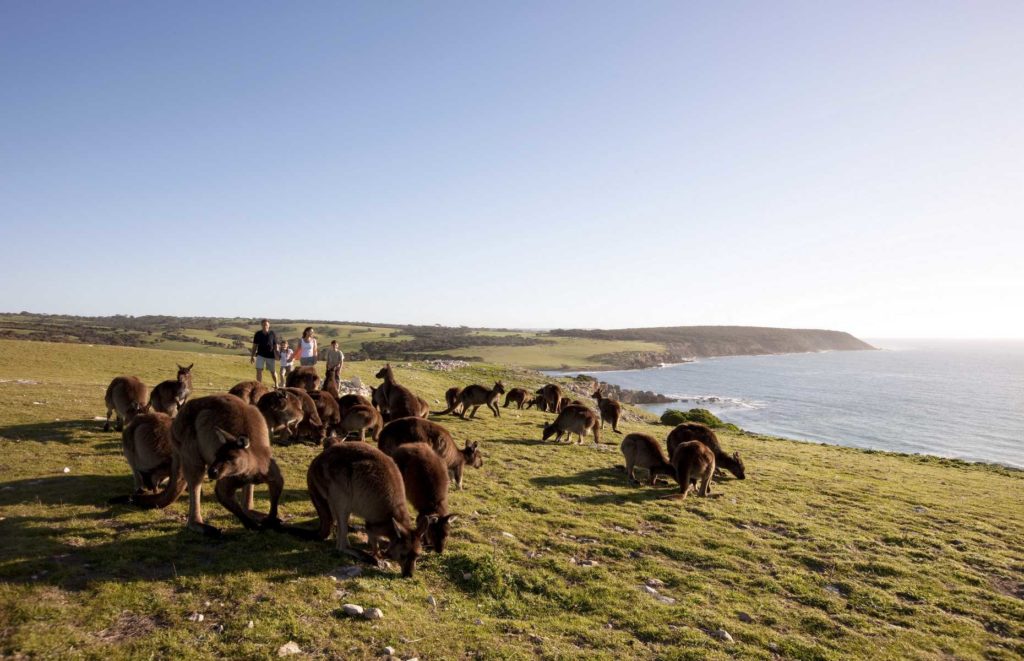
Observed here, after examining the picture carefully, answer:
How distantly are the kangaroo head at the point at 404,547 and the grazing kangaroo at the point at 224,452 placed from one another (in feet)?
6.54

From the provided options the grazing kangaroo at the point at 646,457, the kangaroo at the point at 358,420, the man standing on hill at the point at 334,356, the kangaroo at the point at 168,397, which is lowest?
the grazing kangaroo at the point at 646,457

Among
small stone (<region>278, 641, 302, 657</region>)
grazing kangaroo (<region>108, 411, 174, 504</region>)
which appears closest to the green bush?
grazing kangaroo (<region>108, 411, 174, 504</region>)

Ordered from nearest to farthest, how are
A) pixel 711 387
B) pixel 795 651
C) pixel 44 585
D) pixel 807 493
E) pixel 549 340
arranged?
1. pixel 44 585
2. pixel 795 651
3. pixel 807 493
4. pixel 711 387
5. pixel 549 340

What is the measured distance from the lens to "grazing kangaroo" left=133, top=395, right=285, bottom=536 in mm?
6852

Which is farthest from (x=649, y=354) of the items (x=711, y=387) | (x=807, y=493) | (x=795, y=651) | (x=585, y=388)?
(x=795, y=651)

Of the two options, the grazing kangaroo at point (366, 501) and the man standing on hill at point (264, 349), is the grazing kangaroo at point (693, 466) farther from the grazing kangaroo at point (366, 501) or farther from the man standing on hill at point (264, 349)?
the man standing on hill at point (264, 349)

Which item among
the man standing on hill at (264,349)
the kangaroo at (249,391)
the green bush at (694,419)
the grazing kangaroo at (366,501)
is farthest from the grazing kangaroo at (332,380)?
the green bush at (694,419)

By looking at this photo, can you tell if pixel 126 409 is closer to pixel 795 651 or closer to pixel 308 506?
pixel 308 506

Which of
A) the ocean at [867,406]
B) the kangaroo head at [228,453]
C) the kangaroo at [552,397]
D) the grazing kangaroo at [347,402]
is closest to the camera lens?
the kangaroo head at [228,453]

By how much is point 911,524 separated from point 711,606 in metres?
8.99

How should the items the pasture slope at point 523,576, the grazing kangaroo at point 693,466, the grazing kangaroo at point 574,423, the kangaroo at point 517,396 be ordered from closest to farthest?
the pasture slope at point 523,576
the grazing kangaroo at point 693,466
the grazing kangaroo at point 574,423
the kangaroo at point 517,396

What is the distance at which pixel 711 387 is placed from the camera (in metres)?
93.1

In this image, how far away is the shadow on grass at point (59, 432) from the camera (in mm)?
11336

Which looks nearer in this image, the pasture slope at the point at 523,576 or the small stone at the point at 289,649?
the small stone at the point at 289,649
